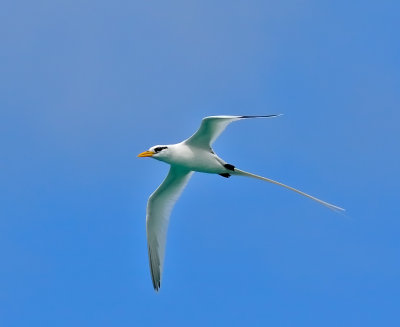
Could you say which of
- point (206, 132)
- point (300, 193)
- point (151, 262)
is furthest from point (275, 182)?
point (151, 262)

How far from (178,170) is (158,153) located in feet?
5.71

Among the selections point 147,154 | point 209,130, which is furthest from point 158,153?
point 209,130

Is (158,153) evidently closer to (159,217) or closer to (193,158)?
(193,158)

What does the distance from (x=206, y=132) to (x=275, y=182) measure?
2.99 metres

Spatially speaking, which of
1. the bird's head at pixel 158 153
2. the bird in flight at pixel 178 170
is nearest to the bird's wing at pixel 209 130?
the bird in flight at pixel 178 170

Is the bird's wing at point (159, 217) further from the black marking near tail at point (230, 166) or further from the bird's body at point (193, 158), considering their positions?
the black marking near tail at point (230, 166)

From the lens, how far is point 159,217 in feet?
85.1

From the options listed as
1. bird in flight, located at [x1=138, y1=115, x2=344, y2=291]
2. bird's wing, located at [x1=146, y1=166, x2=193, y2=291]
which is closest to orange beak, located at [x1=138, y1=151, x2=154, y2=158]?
bird in flight, located at [x1=138, y1=115, x2=344, y2=291]

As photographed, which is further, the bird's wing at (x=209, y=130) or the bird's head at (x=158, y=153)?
the bird's head at (x=158, y=153)

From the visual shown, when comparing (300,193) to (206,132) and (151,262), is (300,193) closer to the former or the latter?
(206,132)

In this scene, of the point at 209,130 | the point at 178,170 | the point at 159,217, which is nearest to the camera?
the point at 209,130

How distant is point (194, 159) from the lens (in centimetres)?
2347

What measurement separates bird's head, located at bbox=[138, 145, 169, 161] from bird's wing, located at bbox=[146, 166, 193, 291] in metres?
2.27

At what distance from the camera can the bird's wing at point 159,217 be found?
25.7 metres
